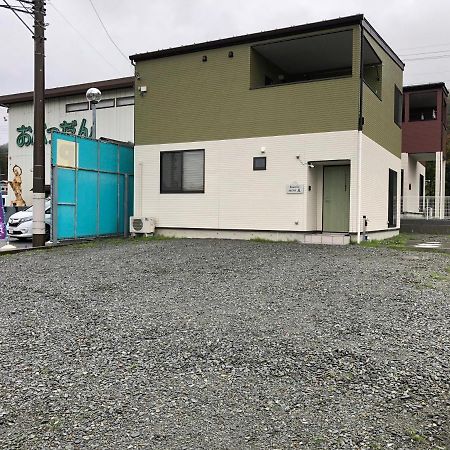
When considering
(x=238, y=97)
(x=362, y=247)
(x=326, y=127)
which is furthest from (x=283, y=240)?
(x=238, y=97)

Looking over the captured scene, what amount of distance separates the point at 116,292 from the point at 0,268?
3.49 metres

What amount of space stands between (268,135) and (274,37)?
2483mm

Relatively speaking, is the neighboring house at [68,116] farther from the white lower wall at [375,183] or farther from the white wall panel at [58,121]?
the white lower wall at [375,183]

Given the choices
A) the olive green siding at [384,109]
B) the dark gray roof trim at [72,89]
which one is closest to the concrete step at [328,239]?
the olive green siding at [384,109]

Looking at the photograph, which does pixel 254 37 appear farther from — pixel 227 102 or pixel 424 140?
pixel 424 140

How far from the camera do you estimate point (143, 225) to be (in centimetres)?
1361

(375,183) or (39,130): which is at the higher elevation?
(39,130)

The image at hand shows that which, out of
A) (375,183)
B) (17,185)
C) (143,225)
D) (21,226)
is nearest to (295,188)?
(375,183)

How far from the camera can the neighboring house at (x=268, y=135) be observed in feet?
37.9

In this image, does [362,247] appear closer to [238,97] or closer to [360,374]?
[238,97]

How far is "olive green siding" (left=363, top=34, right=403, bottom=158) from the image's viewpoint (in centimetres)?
1203

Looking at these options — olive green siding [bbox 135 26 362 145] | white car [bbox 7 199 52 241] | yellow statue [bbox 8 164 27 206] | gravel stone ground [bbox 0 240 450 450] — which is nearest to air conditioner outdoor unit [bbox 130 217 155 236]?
olive green siding [bbox 135 26 362 145]

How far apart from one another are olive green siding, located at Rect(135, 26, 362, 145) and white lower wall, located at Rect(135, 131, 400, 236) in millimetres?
298

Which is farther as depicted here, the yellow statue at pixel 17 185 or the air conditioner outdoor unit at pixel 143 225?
the yellow statue at pixel 17 185
